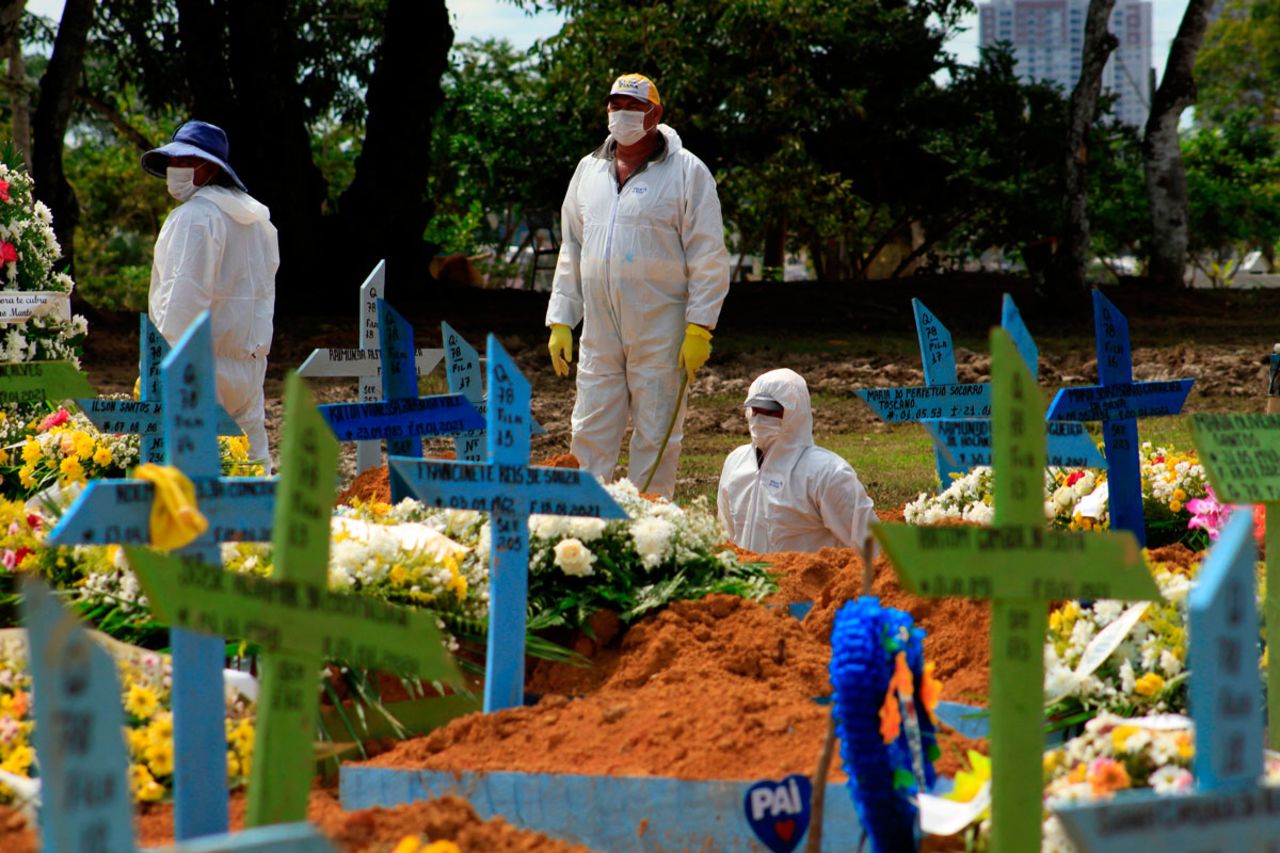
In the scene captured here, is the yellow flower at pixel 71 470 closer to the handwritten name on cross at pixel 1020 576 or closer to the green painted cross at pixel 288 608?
the green painted cross at pixel 288 608

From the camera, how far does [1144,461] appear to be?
629 centimetres

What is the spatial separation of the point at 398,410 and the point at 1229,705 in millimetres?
3035

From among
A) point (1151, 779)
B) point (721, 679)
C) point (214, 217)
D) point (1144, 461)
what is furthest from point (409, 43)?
point (1151, 779)

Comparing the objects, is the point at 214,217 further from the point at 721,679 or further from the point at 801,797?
the point at 801,797

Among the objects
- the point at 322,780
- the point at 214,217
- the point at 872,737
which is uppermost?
the point at 214,217

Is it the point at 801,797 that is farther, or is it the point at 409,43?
the point at 409,43

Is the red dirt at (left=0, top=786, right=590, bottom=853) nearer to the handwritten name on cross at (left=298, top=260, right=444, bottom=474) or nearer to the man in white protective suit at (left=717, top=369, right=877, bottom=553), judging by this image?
the man in white protective suit at (left=717, top=369, right=877, bottom=553)

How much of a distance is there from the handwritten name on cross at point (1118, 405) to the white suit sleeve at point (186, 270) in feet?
13.6

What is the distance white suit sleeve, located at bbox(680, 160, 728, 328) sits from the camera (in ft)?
24.4

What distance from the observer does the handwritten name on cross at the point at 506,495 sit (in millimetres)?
3510

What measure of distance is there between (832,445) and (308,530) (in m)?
9.49

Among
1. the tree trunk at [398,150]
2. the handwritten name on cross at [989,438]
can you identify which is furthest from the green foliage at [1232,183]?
the handwritten name on cross at [989,438]

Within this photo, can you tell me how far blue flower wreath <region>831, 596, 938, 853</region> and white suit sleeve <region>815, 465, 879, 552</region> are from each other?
11.6 ft

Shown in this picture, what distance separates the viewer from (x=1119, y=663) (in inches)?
149
